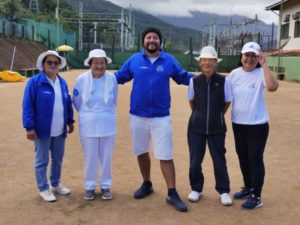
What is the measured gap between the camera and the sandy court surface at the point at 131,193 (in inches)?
184

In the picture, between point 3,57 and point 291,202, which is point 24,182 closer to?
point 291,202

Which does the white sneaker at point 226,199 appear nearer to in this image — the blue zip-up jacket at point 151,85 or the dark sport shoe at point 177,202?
the dark sport shoe at point 177,202

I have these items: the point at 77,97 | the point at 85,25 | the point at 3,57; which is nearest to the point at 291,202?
the point at 77,97

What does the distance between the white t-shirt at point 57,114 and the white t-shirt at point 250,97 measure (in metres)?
1.82

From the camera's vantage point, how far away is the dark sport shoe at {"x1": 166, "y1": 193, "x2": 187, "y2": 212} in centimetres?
487

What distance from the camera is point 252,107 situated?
486 centimetres

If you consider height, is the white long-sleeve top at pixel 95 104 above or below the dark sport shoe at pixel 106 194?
above

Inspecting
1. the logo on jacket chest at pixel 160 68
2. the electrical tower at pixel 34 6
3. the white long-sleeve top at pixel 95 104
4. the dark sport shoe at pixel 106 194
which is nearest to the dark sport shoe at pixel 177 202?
the dark sport shoe at pixel 106 194

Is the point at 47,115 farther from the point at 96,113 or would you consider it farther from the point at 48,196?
the point at 48,196

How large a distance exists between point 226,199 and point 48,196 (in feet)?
6.34

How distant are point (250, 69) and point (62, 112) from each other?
81.2 inches

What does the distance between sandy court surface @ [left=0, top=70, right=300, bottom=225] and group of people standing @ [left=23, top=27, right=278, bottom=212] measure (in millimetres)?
161

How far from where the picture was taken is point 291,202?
5.23m

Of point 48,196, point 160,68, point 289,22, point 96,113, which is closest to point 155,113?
point 160,68
